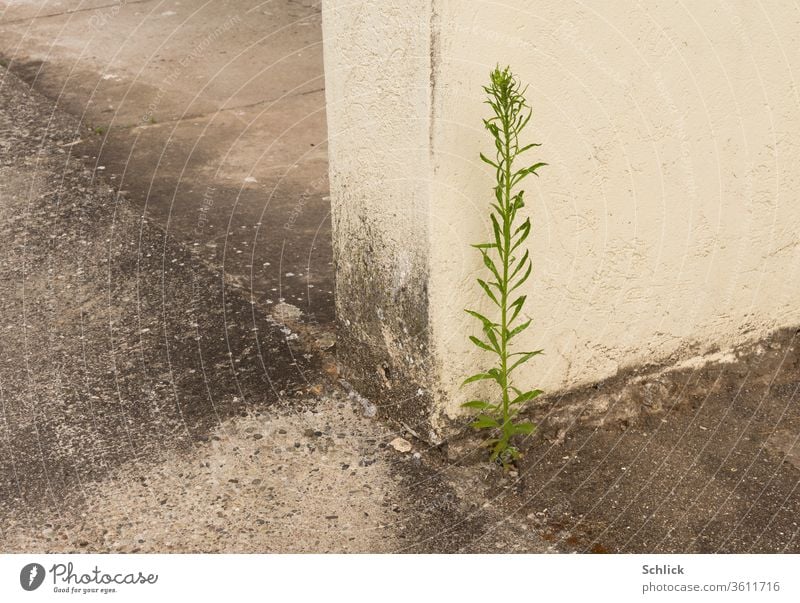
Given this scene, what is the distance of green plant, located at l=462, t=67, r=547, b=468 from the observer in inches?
126

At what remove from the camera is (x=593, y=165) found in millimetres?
3508

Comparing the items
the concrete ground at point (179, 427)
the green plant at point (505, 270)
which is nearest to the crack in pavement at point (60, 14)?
the concrete ground at point (179, 427)

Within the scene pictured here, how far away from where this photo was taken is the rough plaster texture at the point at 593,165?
3232 mm

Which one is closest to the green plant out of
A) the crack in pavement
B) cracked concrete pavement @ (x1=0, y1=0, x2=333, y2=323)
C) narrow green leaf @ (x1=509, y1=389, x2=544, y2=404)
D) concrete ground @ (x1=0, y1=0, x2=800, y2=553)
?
narrow green leaf @ (x1=509, y1=389, x2=544, y2=404)

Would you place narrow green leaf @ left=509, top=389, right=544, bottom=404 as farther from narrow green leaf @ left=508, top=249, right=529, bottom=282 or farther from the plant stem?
narrow green leaf @ left=508, top=249, right=529, bottom=282

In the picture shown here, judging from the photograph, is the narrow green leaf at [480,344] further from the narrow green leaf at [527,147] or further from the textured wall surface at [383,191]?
the narrow green leaf at [527,147]

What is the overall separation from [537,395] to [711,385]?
729mm

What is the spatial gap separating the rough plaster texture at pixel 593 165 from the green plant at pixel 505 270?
0.16ft

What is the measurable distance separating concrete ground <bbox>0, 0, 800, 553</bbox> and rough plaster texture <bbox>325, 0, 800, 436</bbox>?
0.23 metres

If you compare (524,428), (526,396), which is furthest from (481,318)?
(524,428)

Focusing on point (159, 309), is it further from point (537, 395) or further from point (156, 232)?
point (537, 395)

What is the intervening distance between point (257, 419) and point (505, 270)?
1046 millimetres

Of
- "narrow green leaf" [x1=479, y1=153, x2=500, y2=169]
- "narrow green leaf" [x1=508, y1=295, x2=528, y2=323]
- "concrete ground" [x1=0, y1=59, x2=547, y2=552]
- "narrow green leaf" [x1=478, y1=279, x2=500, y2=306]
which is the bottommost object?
"concrete ground" [x1=0, y1=59, x2=547, y2=552]
